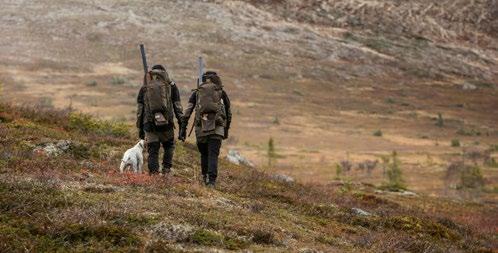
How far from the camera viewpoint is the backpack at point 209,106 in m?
13.6

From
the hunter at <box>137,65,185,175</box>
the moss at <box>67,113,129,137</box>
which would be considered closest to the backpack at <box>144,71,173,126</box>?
the hunter at <box>137,65,185,175</box>

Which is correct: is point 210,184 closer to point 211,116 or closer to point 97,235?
point 211,116

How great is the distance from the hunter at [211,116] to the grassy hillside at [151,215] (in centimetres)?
73

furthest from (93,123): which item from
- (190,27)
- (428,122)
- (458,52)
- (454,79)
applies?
(458,52)

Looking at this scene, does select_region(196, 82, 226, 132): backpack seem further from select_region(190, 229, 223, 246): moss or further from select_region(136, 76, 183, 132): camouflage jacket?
select_region(190, 229, 223, 246): moss

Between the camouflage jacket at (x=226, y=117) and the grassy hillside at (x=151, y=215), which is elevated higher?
the camouflage jacket at (x=226, y=117)

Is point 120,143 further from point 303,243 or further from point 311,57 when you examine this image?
point 311,57

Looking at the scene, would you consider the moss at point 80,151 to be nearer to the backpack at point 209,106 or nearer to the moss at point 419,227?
the backpack at point 209,106

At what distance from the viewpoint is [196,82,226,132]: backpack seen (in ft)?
44.6

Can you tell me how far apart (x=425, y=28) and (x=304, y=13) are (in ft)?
73.0

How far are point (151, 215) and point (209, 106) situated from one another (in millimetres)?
4366

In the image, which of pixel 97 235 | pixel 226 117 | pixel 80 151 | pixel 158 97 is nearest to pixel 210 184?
pixel 226 117

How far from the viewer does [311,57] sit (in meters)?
107

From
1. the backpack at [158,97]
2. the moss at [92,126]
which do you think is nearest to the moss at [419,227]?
the backpack at [158,97]
